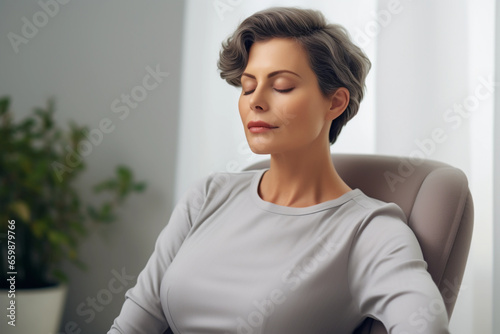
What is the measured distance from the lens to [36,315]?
2221mm

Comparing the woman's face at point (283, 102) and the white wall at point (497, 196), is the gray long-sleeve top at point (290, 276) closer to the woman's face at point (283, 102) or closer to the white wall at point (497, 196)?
the woman's face at point (283, 102)

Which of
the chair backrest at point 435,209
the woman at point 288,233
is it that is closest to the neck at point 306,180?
the woman at point 288,233

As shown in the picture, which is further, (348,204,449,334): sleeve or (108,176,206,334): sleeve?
(108,176,206,334): sleeve

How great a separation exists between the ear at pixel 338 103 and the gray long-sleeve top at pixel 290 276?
0.17m

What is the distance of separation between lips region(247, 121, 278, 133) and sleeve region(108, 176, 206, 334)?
253mm

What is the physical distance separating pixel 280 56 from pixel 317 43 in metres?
0.08

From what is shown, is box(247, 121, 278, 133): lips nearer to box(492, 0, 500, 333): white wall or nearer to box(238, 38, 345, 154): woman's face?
→ box(238, 38, 345, 154): woman's face

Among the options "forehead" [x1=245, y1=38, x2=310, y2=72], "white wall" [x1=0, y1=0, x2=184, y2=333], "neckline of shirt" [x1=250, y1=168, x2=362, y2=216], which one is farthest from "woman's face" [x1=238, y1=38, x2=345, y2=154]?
"white wall" [x1=0, y1=0, x2=184, y2=333]

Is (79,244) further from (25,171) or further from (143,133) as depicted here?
(143,133)

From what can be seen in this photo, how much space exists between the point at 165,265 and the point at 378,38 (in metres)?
1.19

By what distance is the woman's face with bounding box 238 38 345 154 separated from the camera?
1027 millimetres

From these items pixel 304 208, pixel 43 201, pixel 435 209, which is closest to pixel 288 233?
pixel 304 208

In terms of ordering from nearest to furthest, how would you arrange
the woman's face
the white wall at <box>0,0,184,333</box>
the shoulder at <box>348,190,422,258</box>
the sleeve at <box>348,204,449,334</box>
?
1. the sleeve at <box>348,204,449,334</box>
2. the shoulder at <box>348,190,422,258</box>
3. the woman's face
4. the white wall at <box>0,0,184,333</box>

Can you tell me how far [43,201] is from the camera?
244cm
